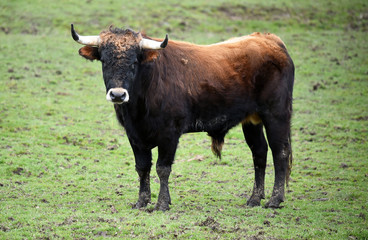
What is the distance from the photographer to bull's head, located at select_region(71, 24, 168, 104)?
766 cm

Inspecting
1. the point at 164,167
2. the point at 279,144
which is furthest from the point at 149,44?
the point at 279,144

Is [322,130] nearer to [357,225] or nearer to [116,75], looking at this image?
[357,225]

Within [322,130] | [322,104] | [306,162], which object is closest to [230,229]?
[306,162]

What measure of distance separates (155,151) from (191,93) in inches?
186

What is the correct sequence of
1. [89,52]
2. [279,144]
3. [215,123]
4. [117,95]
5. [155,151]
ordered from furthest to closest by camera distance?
[155,151] → [279,144] → [215,123] → [89,52] → [117,95]

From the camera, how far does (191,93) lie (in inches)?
336

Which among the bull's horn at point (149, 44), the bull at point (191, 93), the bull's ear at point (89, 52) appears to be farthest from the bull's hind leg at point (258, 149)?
the bull's ear at point (89, 52)

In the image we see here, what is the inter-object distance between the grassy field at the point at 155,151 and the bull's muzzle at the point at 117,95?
5.58ft

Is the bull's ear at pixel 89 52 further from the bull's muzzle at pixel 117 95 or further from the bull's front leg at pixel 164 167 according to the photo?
the bull's front leg at pixel 164 167

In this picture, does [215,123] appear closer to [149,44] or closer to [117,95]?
[149,44]

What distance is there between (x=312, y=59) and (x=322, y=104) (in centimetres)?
491

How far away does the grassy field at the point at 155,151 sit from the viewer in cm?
752

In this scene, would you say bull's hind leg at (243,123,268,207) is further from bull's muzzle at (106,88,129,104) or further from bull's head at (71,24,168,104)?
bull's muzzle at (106,88,129,104)

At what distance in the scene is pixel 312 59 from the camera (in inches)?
856
